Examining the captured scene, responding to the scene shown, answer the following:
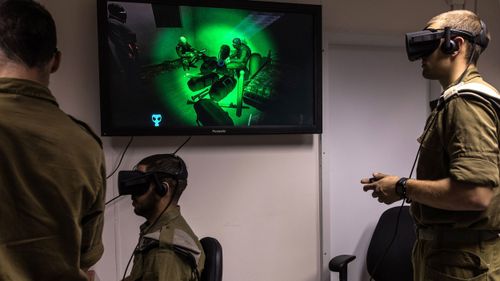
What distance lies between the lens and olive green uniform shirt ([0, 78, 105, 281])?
29.3 inches

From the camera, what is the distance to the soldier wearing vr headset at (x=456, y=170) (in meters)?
1.12

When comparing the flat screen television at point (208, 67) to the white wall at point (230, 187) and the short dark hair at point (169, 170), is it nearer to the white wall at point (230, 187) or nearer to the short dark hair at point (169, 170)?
the white wall at point (230, 187)

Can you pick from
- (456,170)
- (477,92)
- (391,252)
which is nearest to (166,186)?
(456,170)

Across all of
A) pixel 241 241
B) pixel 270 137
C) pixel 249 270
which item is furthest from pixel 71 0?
pixel 249 270

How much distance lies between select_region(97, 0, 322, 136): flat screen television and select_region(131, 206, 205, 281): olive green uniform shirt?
63 centimetres

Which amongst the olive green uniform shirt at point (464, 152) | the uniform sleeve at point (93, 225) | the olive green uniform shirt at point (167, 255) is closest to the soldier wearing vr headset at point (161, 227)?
the olive green uniform shirt at point (167, 255)

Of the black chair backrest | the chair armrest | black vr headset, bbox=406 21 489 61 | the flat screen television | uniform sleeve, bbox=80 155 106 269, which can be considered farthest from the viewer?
the black chair backrest

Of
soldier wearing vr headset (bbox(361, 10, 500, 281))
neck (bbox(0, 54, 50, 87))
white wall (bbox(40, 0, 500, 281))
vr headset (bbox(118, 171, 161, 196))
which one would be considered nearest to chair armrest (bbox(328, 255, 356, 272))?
white wall (bbox(40, 0, 500, 281))

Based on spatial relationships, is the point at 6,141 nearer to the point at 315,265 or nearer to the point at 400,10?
the point at 315,265

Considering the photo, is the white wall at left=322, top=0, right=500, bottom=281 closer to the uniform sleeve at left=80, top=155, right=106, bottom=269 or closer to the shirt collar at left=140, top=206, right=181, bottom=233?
the shirt collar at left=140, top=206, right=181, bottom=233

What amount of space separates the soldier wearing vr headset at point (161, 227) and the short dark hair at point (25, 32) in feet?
2.30

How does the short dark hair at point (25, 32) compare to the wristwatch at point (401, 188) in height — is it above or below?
above

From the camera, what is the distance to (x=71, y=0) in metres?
1.84

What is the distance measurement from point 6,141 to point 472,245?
4.19ft
